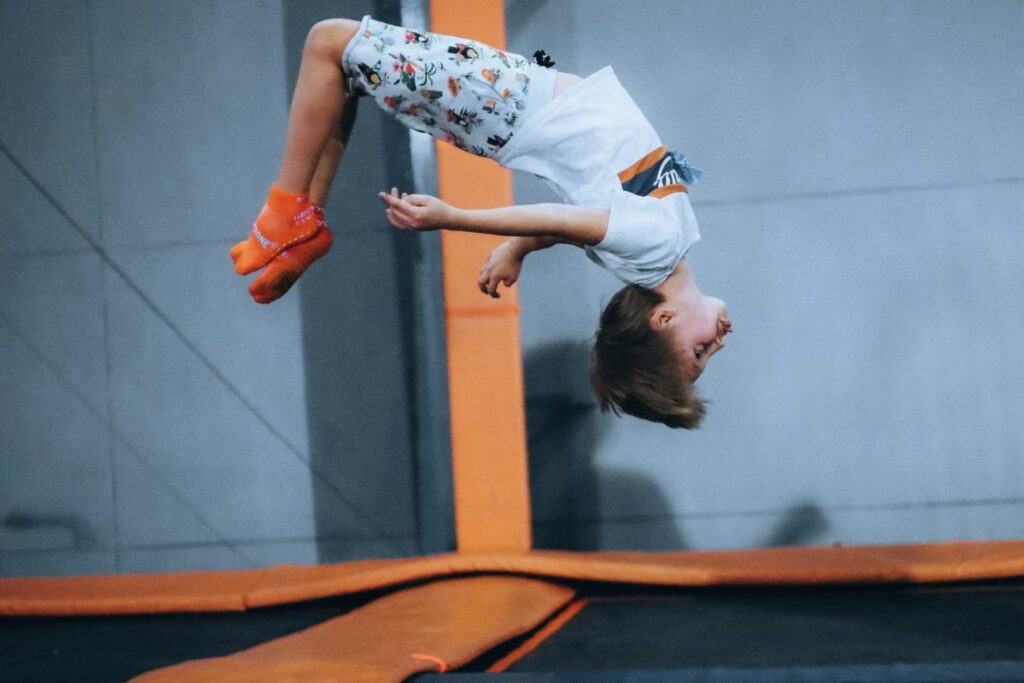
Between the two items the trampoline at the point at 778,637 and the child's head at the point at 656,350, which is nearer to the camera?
the trampoline at the point at 778,637

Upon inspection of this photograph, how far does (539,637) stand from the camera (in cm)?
240

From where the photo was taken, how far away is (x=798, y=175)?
10.4 ft

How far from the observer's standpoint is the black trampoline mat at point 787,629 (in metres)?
2.07

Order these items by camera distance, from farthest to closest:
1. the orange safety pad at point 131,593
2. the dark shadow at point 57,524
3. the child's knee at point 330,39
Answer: the dark shadow at point 57,524
the orange safety pad at point 131,593
the child's knee at point 330,39

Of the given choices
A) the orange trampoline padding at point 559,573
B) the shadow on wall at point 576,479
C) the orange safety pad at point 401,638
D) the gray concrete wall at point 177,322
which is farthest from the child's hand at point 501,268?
the gray concrete wall at point 177,322

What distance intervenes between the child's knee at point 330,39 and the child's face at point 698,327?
0.80 m

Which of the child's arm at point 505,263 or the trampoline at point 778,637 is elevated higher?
the child's arm at point 505,263

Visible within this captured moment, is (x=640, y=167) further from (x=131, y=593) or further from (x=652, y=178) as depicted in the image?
(x=131, y=593)

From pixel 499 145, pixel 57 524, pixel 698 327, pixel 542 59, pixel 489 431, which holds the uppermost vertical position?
pixel 542 59

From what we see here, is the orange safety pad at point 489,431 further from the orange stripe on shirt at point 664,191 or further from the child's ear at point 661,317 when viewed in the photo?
the orange stripe on shirt at point 664,191

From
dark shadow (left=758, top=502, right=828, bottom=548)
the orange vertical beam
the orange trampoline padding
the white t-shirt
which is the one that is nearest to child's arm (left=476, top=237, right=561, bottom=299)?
the white t-shirt

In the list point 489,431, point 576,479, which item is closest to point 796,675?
point 489,431

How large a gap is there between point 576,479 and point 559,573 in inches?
18.8

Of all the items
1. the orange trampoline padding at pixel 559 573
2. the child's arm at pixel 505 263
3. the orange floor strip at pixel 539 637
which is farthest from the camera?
the orange trampoline padding at pixel 559 573
